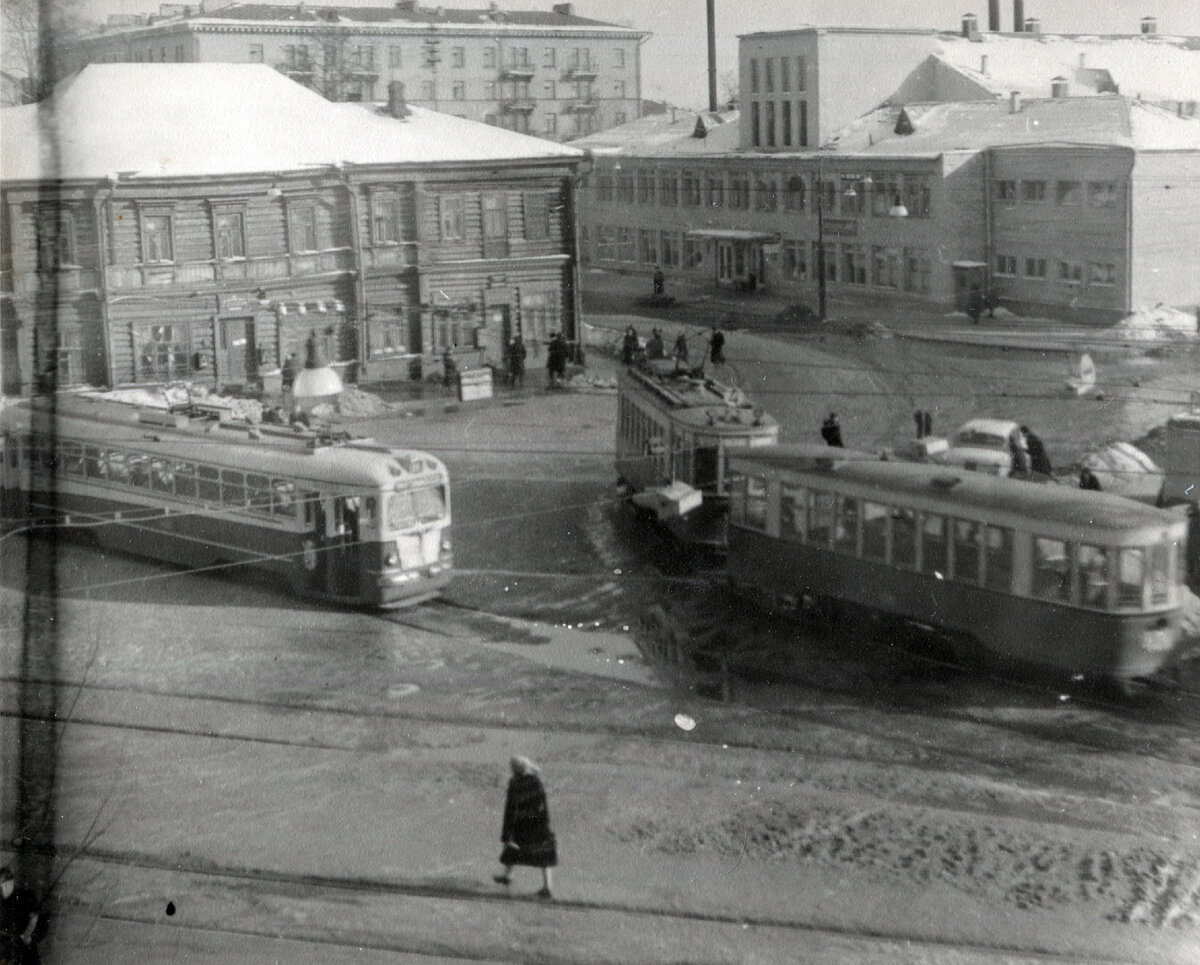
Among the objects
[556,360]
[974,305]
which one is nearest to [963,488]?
[974,305]

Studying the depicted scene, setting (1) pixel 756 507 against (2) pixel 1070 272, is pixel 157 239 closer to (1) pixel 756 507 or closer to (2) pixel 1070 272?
(1) pixel 756 507

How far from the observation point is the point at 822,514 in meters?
6.39

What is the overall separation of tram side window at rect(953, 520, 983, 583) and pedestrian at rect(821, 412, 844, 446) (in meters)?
0.61

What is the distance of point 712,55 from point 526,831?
3.13 meters

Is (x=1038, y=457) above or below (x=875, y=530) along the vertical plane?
above

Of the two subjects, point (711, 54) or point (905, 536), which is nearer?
point (711, 54)

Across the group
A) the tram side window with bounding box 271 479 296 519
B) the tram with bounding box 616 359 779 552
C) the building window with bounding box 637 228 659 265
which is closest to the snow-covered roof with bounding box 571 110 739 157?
the building window with bounding box 637 228 659 265

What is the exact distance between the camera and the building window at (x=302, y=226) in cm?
568

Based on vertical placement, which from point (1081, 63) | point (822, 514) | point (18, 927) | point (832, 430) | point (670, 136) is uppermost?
point (1081, 63)

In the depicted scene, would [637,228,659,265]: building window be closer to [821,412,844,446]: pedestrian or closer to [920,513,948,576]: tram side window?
[821,412,844,446]: pedestrian

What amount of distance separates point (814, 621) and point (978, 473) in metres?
0.92

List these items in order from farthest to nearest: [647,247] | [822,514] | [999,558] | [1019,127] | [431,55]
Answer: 1. [822,514]
2. [647,247]
3. [1019,127]
4. [999,558]
5. [431,55]

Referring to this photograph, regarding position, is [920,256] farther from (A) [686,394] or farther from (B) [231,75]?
(B) [231,75]

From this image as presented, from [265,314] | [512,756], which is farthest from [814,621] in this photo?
[265,314]
